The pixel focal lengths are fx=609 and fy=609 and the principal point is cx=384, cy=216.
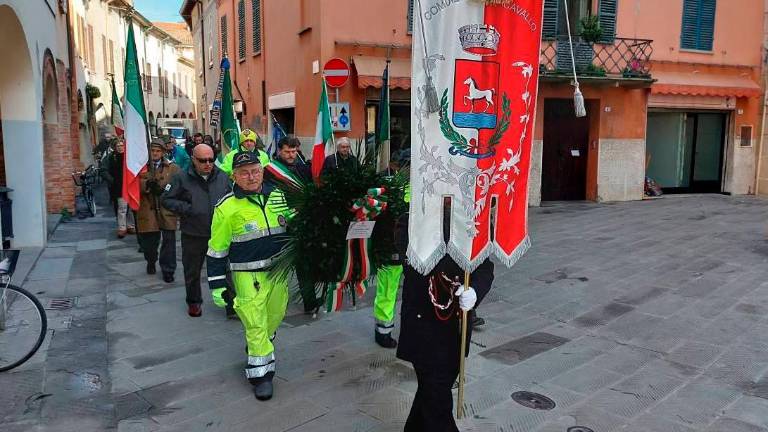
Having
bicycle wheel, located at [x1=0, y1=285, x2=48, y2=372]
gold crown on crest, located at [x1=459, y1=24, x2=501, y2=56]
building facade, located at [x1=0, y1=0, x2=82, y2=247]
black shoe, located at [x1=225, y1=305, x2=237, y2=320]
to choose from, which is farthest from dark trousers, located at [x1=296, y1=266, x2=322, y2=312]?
building facade, located at [x1=0, y1=0, x2=82, y2=247]

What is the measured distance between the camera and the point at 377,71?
41.1 ft

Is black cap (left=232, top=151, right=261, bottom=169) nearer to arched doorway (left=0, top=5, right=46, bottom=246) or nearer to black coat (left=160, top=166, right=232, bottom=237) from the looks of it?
black coat (left=160, top=166, right=232, bottom=237)

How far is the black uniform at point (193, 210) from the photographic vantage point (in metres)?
6.18

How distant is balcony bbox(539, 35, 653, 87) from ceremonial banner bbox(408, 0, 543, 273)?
1097 cm

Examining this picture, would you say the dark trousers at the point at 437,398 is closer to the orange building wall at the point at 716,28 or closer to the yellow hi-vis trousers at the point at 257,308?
the yellow hi-vis trousers at the point at 257,308

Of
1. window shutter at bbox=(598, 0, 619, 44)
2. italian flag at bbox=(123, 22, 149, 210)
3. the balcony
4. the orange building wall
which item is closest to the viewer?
italian flag at bbox=(123, 22, 149, 210)

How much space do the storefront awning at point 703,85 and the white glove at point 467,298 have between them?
46.4ft

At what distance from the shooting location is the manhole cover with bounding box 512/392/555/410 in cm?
423

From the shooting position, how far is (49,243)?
10.1 meters

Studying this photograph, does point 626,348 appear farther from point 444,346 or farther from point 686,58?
point 686,58

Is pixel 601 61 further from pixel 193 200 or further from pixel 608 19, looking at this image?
pixel 193 200

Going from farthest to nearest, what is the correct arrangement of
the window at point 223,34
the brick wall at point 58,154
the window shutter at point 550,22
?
the window at point 223,34 → the window shutter at point 550,22 → the brick wall at point 58,154

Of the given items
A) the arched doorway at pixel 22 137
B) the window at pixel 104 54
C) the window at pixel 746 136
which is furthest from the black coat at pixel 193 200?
the window at pixel 104 54

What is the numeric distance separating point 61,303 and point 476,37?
565 centimetres
